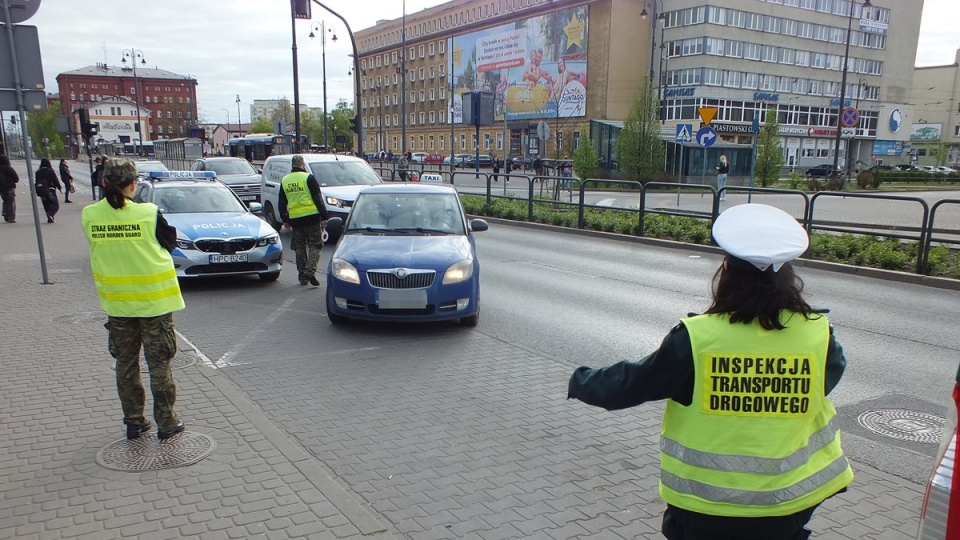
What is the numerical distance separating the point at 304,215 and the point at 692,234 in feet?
28.4

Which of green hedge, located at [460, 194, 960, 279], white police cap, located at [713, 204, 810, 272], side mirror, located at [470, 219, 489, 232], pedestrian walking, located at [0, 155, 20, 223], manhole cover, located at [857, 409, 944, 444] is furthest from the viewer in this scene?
pedestrian walking, located at [0, 155, 20, 223]

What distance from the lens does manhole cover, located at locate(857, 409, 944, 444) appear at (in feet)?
16.5

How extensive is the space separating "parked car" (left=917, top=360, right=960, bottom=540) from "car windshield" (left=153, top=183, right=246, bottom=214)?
11259 mm

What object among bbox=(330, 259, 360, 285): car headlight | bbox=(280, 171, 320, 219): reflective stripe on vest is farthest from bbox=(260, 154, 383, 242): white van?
bbox=(330, 259, 360, 285): car headlight

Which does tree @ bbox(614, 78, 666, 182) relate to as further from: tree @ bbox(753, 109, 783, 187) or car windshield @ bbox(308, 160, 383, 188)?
car windshield @ bbox(308, 160, 383, 188)

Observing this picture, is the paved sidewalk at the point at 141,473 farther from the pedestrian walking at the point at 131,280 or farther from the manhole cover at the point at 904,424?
the manhole cover at the point at 904,424

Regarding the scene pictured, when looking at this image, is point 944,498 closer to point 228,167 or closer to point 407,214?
point 407,214

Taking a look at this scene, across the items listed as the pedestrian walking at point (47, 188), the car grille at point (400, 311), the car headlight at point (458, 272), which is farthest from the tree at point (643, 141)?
the car grille at point (400, 311)

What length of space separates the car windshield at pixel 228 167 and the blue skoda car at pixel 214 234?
12.7 metres

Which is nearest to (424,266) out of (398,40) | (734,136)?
(734,136)

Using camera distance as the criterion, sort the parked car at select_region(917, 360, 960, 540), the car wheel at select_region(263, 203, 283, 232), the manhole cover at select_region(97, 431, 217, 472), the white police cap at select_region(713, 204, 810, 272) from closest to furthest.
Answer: the parked car at select_region(917, 360, 960, 540)
the white police cap at select_region(713, 204, 810, 272)
the manhole cover at select_region(97, 431, 217, 472)
the car wheel at select_region(263, 203, 283, 232)

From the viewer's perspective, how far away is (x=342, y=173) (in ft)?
54.6

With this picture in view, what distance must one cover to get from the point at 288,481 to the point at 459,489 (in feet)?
3.33

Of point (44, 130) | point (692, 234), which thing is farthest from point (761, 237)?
point (44, 130)
